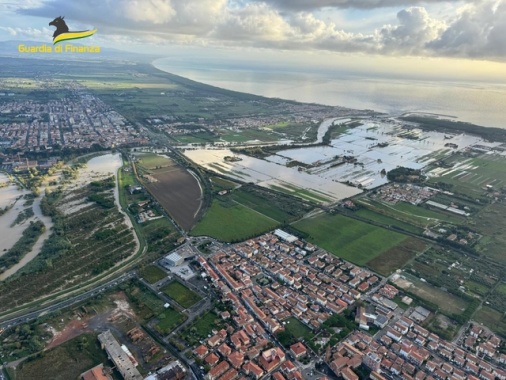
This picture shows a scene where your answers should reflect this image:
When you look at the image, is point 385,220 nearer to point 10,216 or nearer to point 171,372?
point 171,372

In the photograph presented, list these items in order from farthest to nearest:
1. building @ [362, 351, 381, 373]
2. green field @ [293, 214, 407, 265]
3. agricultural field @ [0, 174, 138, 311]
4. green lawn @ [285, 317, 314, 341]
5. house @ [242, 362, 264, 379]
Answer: green field @ [293, 214, 407, 265], agricultural field @ [0, 174, 138, 311], green lawn @ [285, 317, 314, 341], building @ [362, 351, 381, 373], house @ [242, 362, 264, 379]

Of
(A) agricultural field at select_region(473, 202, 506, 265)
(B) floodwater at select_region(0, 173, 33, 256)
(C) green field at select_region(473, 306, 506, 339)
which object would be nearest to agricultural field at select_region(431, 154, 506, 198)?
(A) agricultural field at select_region(473, 202, 506, 265)

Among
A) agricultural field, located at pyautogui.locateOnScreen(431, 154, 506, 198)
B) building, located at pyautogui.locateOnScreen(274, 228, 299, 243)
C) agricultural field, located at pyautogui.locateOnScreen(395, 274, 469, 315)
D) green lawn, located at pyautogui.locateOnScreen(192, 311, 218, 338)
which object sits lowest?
agricultural field, located at pyautogui.locateOnScreen(395, 274, 469, 315)

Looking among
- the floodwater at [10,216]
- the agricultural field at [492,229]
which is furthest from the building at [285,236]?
the floodwater at [10,216]

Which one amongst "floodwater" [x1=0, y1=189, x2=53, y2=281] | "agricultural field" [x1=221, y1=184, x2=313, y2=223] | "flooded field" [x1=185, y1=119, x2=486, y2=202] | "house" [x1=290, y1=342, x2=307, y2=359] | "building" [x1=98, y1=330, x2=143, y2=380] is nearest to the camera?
"building" [x1=98, y1=330, x2=143, y2=380]

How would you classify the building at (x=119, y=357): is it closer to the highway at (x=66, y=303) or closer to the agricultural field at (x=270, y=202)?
the highway at (x=66, y=303)

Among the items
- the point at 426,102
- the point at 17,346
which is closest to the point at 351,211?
the point at 17,346

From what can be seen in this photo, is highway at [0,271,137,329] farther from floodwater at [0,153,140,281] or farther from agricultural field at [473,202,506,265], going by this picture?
agricultural field at [473,202,506,265]
